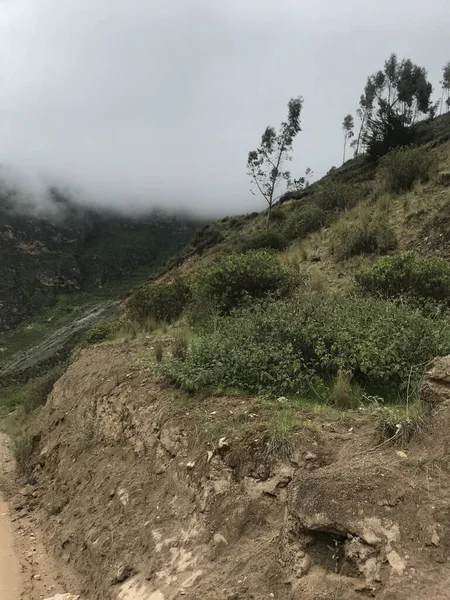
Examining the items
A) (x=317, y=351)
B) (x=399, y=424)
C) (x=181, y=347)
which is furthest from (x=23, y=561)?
(x=399, y=424)

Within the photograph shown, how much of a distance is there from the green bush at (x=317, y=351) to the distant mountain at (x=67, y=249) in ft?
246

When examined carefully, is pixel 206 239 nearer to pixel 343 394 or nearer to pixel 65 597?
pixel 343 394

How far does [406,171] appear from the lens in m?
16.1

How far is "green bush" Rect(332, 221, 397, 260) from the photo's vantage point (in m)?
12.8

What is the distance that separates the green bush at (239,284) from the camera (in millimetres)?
11086

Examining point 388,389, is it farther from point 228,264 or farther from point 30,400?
point 30,400

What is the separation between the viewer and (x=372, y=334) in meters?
6.64

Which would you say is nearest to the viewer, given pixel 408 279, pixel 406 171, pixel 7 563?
pixel 7 563

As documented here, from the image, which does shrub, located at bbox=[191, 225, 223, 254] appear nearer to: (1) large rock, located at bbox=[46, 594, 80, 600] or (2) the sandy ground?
(2) the sandy ground

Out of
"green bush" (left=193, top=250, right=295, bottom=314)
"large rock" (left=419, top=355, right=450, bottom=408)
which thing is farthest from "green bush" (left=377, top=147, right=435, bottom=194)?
"large rock" (left=419, top=355, right=450, bottom=408)

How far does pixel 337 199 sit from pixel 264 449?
655 inches

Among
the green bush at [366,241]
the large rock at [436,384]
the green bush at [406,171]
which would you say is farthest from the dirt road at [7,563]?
the green bush at [406,171]

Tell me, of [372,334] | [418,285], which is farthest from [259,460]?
[418,285]

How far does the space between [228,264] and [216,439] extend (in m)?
→ 6.29
